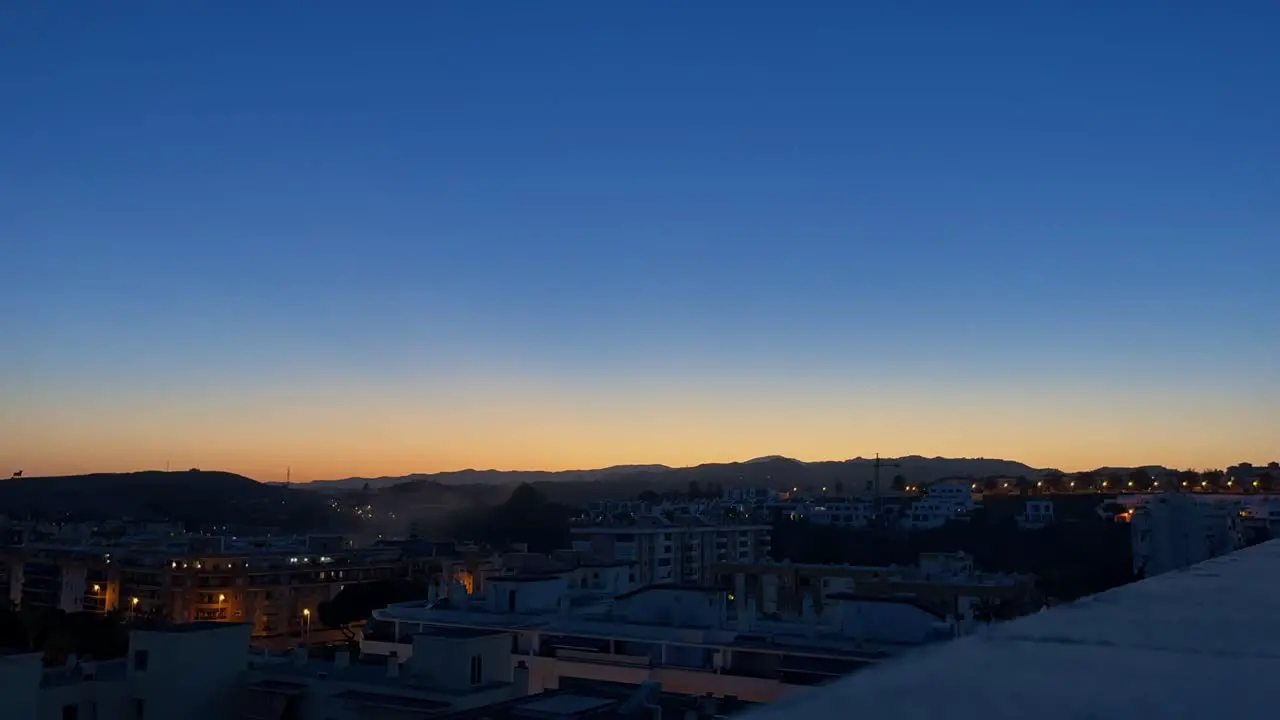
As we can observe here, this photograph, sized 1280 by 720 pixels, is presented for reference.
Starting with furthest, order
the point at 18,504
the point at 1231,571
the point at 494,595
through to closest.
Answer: the point at 18,504
the point at 494,595
the point at 1231,571

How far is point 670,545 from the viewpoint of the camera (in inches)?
1763

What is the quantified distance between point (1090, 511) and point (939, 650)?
67474 mm

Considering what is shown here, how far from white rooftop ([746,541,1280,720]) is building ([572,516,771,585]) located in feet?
128

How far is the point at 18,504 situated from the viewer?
129750 millimetres

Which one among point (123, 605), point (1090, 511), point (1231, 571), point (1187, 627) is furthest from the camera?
point (1090, 511)

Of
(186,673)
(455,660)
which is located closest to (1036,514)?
(455,660)

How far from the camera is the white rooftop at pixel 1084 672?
119cm

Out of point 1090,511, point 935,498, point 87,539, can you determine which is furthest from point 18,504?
point 1090,511

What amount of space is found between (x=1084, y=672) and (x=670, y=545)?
4404cm

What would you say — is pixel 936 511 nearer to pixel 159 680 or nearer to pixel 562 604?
pixel 562 604

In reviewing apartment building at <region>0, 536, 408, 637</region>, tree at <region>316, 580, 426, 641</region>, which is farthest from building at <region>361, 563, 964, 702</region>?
apartment building at <region>0, 536, 408, 637</region>

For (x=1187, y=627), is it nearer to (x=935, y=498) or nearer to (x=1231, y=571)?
(x=1231, y=571)

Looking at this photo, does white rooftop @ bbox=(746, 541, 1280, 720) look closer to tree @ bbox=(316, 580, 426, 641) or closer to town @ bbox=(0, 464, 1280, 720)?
town @ bbox=(0, 464, 1280, 720)

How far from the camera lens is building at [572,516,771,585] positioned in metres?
43.0
